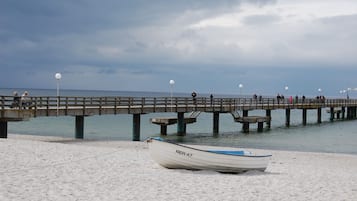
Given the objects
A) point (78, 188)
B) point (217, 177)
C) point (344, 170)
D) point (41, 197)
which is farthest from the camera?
point (344, 170)

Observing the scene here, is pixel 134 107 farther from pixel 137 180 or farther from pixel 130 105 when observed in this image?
pixel 137 180

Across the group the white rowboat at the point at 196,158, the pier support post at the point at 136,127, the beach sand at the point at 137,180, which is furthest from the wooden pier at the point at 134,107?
the white rowboat at the point at 196,158

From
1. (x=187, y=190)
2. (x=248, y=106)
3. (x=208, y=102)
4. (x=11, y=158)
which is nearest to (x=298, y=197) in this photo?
(x=187, y=190)

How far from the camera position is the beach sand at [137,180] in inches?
438

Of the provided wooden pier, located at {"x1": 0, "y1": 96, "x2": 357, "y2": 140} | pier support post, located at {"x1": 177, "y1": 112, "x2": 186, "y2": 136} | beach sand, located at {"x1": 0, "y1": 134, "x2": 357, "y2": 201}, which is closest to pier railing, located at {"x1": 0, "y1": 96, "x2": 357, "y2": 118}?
wooden pier, located at {"x1": 0, "y1": 96, "x2": 357, "y2": 140}

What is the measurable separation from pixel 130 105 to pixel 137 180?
21.4 meters

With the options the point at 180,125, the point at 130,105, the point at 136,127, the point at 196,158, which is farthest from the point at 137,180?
the point at 180,125

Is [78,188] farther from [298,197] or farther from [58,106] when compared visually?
[58,106]

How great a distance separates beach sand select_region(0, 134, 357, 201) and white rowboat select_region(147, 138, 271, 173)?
24 cm

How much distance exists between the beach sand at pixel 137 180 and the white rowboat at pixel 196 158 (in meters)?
0.24

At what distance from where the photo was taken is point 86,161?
54.2ft

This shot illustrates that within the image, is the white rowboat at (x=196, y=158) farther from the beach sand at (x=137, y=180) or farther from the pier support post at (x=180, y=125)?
the pier support post at (x=180, y=125)

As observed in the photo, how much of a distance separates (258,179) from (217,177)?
4.04ft

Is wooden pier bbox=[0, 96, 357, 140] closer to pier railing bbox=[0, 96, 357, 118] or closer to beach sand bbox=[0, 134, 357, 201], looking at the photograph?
pier railing bbox=[0, 96, 357, 118]
